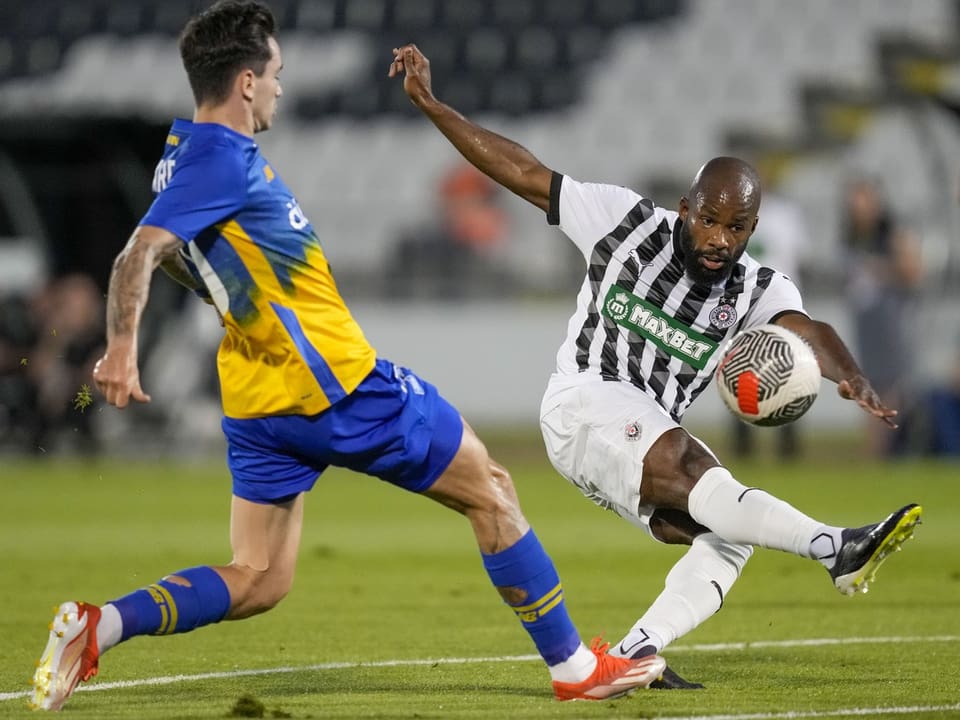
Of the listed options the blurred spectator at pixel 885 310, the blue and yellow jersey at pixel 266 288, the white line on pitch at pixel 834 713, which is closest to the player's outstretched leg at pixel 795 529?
the white line on pitch at pixel 834 713

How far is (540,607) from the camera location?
16.1ft

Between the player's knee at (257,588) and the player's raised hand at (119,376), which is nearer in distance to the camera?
the player's raised hand at (119,376)

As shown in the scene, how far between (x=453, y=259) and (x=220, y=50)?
15181mm

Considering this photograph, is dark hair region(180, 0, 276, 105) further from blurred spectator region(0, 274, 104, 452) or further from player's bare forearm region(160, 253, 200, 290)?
blurred spectator region(0, 274, 104, 452)

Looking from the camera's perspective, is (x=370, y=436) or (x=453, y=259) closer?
(x=370, y=436)

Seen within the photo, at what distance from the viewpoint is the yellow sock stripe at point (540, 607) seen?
492 centimetres

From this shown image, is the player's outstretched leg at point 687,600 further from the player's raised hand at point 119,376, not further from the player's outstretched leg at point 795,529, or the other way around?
the player's raised hand at point 119,376

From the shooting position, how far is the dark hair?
15.5ft

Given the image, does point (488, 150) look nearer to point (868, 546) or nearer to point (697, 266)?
point (697, 266)

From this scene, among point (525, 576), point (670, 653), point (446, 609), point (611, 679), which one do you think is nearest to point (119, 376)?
point (525, 576)

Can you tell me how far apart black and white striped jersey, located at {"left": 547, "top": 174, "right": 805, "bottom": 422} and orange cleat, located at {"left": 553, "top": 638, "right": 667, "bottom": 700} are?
1051 mm

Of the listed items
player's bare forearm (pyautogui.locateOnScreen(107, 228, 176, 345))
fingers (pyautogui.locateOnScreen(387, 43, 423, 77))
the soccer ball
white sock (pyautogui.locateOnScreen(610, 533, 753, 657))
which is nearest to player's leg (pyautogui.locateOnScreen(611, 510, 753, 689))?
white sock (pyautogui.locateOnScreen(610, 533, 753, 657))

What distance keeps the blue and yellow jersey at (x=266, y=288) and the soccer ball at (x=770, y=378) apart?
1.19 m

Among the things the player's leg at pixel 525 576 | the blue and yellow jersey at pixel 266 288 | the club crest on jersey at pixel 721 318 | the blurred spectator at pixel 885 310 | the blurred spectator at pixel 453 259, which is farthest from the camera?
the blurred spectator at pixel 453 259
